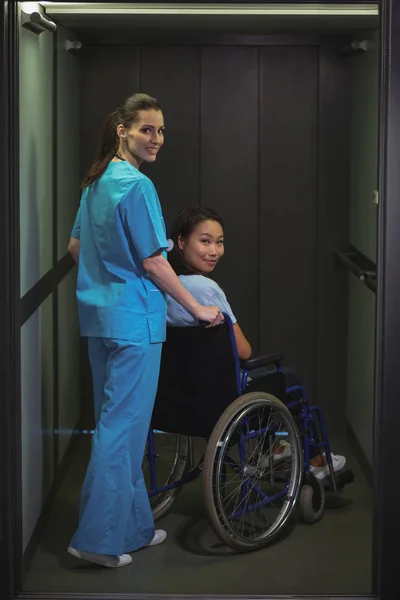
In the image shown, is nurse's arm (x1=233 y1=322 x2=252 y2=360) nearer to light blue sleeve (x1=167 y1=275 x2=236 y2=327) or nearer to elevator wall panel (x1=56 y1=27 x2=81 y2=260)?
light blue sleeve (x1=167 y1=275 x2=236 y2=327)

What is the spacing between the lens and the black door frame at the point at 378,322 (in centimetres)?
282

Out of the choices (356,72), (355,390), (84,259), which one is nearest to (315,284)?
(355,390)

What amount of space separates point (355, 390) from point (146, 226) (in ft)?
6.01

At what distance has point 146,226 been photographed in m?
3.26

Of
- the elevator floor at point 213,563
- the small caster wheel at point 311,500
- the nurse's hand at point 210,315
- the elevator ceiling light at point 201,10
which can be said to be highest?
the elevator ceiling light at point 201,10

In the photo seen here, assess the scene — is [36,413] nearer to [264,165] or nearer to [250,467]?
[250,467]

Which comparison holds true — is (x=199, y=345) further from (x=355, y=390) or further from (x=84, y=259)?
(x=355, y=390)

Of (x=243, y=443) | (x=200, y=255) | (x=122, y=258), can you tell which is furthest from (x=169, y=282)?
(x=243, y=443)

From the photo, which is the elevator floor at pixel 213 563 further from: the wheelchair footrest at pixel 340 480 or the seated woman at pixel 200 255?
the seated woman at pixel 200 255

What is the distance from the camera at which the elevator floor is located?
3230 millimetres

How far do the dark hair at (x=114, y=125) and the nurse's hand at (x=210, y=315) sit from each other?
0.52 meters

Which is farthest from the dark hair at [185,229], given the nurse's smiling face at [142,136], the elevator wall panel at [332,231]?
the elevator wall panel at [332,231]

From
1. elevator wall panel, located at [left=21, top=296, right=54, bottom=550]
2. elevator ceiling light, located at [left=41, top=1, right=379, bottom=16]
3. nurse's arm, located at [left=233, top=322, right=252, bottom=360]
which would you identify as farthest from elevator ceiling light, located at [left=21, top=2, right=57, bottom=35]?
nurse's arm, located at [left=233, top=322, right=252, bottom=360]

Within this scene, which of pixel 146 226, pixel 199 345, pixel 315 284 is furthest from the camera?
pixel 315 284
